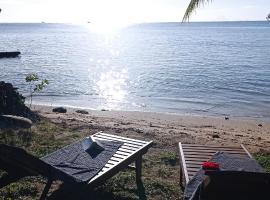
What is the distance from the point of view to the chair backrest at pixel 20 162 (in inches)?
194

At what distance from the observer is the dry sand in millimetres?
12229

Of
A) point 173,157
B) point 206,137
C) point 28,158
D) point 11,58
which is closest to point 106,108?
point 206,137

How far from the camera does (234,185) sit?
4371 mm

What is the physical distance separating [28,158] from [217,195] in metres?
2.32

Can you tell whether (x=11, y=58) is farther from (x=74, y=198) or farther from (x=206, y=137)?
(x=74, y=198)

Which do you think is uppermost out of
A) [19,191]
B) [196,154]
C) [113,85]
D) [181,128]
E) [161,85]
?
[196,154]

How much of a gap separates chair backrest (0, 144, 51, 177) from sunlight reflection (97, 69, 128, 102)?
18.9 metres

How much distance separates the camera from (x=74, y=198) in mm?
6801

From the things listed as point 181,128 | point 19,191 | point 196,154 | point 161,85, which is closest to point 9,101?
point 181,128

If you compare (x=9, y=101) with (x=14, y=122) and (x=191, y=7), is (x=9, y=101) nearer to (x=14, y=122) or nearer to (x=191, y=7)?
(x=14, y=122)

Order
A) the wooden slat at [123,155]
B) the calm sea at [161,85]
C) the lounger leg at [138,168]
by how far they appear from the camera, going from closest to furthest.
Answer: the wooden slat at [123,155]
the lounger leg at [138,168]
the calm sea at [161,85]

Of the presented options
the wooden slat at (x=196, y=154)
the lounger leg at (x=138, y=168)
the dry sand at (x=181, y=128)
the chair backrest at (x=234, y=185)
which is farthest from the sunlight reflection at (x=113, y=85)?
the chair backrest at (x=234, y=185)

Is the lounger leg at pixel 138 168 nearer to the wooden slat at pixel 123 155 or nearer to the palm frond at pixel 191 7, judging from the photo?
the wooden slat at pixel 123 155

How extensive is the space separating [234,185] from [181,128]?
10657 mm
